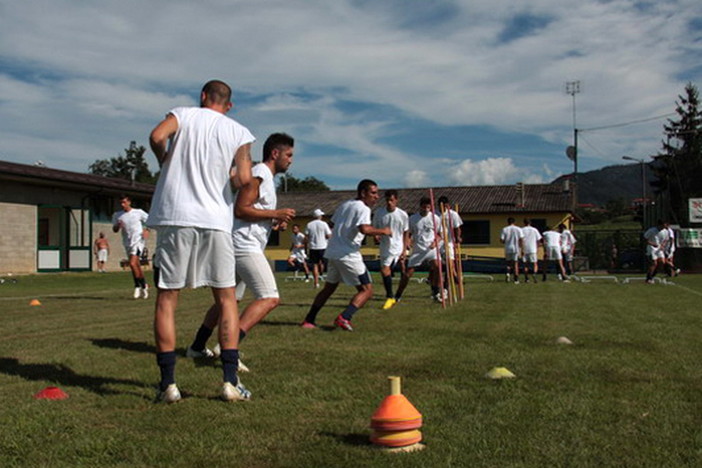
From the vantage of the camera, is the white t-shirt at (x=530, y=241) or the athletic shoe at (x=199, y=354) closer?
the athletic shoe at (x=199, y=354)

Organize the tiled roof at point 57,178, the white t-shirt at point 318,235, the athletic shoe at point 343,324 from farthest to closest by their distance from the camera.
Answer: the tiled roof at point 57,178
the white t-shirt at point 318,235
the athletic shoe at point 343,324

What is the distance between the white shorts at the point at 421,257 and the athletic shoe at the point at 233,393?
902cm

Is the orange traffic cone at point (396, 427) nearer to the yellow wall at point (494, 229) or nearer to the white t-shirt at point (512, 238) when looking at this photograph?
the white t-shirt at point (512, 238)

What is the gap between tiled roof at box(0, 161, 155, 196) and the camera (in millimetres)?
26266

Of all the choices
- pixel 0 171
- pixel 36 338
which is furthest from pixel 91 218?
pixel 36 338

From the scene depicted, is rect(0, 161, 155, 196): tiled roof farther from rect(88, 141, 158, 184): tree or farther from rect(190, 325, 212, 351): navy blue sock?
rect(88, 141, 158, 184): tree

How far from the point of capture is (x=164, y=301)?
14.5 ft

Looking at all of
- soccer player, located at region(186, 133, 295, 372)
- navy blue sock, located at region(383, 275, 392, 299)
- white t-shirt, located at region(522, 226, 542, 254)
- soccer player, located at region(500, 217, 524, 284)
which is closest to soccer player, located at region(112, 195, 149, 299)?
navy blue sock, located at region(383, 275, 392, 299)

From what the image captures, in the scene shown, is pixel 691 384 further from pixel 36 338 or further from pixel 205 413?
pixel 36 338

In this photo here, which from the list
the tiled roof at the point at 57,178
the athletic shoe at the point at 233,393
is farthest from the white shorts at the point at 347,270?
the tiled roof at the point at 57,178

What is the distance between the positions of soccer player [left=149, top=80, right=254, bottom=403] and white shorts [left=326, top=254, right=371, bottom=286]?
166 inches

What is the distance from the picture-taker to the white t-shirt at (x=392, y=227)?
43.1 feet

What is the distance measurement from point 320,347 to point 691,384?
127 inches

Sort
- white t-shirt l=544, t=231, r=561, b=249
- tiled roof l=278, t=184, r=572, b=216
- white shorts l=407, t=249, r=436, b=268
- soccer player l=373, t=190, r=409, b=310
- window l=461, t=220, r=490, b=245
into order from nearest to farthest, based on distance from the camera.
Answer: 1. soccer player l=373, t=190, r=409, b=310
2. white shorts l=407, t=249, r=436, b=268
3. white t-shirt l=544, t=231, r=561, b=249
4. tiled roof l=278, t=184, r=572, b=216
5. window l=461, t=220, r=490, b=245
